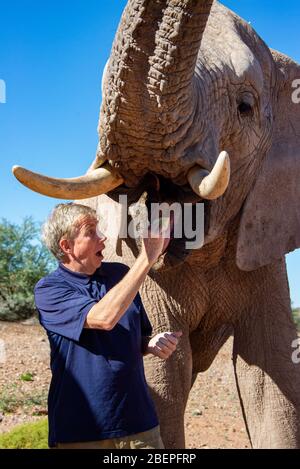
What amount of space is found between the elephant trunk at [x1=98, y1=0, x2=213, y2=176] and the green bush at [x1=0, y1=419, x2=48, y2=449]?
8.93ft

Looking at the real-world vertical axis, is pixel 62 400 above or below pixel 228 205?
below

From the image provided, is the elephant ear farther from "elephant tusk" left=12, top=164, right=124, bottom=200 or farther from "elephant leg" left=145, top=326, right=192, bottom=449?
"elephant tusk" left=12, top=164, right=124, bottom=200

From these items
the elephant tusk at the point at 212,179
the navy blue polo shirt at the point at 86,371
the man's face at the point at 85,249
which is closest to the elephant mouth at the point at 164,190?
the elephant tusk at the point at 212,179

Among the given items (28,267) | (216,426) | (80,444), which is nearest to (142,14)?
(80,444)

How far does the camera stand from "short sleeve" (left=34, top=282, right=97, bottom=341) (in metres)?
2.58

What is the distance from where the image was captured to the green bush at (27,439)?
4953 mm

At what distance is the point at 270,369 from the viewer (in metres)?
4.10

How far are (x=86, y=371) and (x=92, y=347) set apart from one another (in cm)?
9

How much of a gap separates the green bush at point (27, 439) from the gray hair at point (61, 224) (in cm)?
254

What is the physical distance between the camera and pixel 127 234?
11.3ft

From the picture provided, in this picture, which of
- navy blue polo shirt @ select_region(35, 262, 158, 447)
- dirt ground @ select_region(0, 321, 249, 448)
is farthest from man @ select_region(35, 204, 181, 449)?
dirt ground @ select_region(0, 321, 249, 448)
